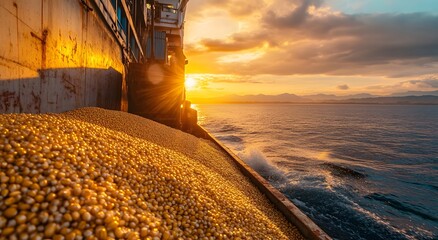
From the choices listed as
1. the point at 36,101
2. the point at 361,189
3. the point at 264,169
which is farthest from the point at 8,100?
the point at 361,189

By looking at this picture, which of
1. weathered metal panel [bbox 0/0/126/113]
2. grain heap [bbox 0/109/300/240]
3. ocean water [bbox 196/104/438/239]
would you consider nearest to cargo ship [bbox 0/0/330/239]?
weathered metal panel [bbox 0/0/126/113]

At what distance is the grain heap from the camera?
6.26 ft

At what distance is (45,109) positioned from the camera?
4.25 m

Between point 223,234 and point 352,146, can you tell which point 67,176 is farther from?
point 352,146

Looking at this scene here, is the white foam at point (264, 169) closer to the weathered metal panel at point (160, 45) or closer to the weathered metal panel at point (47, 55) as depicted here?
the weathered metal panel at point (47, 55)

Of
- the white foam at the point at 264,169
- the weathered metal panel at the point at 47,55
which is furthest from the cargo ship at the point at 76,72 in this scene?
the white foam at the point at 264,169

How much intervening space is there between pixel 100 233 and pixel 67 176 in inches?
28.4

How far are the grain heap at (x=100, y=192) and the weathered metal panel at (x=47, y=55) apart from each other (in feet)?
2.15

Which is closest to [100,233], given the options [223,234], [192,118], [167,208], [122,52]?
[167,208]

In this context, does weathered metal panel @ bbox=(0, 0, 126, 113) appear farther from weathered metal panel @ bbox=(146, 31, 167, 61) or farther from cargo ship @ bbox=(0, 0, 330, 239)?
weathered metal panel @ bbox=(146, 31, 167, 61)

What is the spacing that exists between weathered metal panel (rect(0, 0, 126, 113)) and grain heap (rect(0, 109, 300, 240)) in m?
0.66

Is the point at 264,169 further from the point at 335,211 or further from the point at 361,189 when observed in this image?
the point at 335,211

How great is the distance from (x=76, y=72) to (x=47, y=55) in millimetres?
1540

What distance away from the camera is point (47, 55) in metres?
4.12
